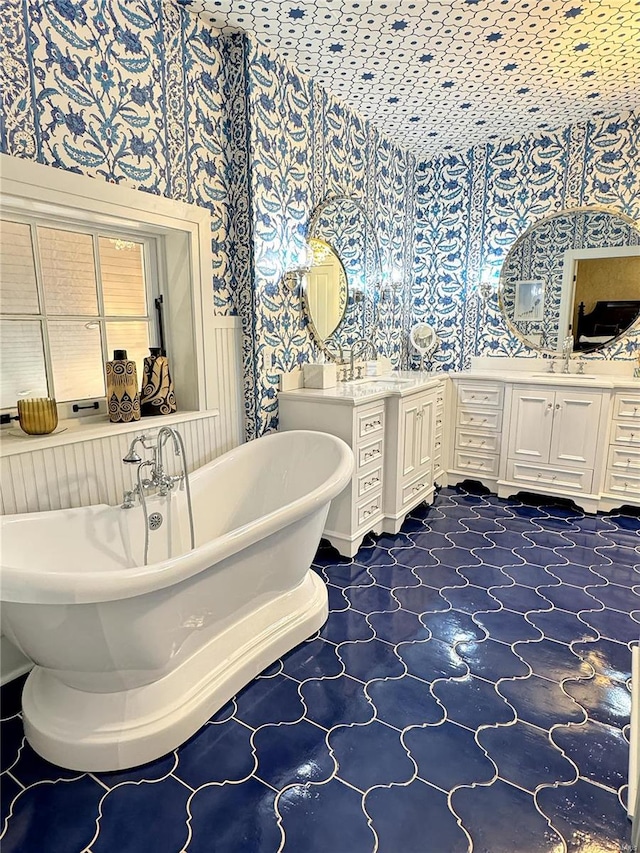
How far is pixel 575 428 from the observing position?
11.6 ft

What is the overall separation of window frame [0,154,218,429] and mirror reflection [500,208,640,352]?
8.66 ft

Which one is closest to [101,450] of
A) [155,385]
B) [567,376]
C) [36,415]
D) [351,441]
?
[36,415]

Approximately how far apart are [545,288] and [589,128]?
1.13 meters

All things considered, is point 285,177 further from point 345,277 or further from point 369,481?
point 369,481

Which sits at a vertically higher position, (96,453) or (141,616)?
(96,453)

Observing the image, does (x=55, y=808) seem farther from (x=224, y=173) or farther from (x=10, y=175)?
(x=224, y=173)

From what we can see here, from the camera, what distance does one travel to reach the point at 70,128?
Result: 1965mm

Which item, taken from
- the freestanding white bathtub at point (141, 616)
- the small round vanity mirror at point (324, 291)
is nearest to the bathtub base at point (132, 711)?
the freestanding white bathtub at point (141, 616)

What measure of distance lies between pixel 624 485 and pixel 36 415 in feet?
11.8

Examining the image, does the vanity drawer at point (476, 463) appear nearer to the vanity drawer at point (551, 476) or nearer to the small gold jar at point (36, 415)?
the vanity drawer at point (551, 476)

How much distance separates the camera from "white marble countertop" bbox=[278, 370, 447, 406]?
2801 mm

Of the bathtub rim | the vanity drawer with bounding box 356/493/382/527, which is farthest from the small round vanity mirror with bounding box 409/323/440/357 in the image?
the bathtub rim

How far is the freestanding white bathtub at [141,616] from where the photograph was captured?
4.60 ft

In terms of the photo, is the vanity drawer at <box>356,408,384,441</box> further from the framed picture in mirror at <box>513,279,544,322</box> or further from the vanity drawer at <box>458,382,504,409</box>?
the framed picture in mirror at <box>513,279,544,322</box>
